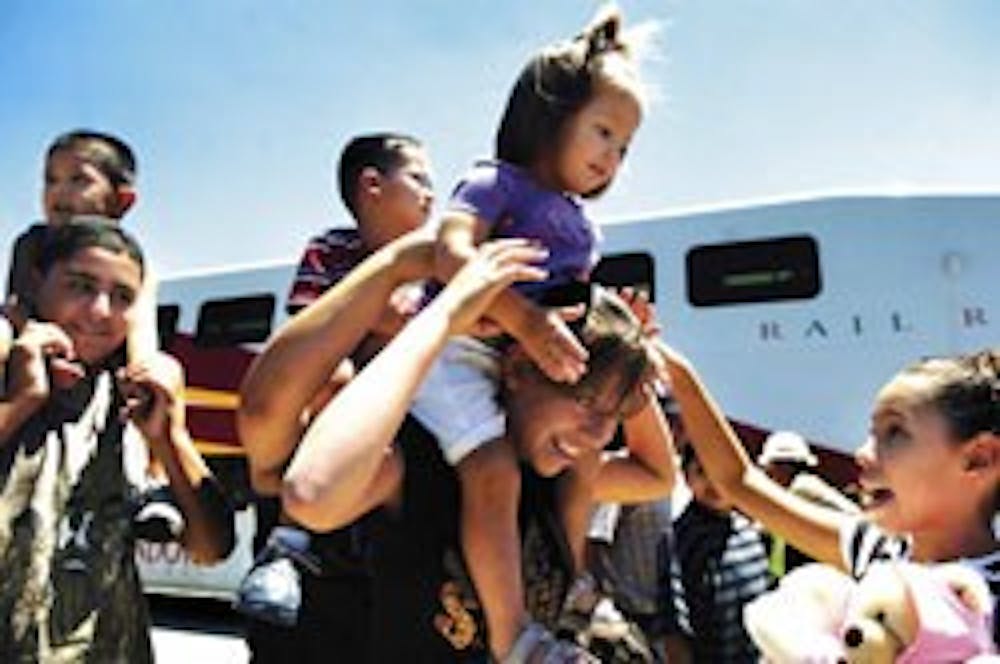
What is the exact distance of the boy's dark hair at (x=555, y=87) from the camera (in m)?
1.90

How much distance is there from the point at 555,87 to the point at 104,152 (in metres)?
1.32

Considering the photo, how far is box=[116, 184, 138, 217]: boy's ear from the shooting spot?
9.03 ft

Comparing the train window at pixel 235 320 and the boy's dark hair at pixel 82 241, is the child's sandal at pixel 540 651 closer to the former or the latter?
the boy's dark hair at pixel 82 241

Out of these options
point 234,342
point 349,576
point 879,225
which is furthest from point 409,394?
point 234,342

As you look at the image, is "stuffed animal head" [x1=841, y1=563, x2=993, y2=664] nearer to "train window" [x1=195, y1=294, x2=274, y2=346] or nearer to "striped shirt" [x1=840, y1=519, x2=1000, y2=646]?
"striped shirt" [x1=840, y1=519, x2=1000, y2=646]

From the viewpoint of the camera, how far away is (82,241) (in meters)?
2.04

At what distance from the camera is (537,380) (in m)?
1.67

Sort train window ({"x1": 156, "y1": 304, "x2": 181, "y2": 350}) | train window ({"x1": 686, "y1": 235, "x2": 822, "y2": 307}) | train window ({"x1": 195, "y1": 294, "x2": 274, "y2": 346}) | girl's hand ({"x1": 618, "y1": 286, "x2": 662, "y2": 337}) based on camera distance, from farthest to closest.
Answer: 1. train window ({"x1": 156, "y1": 304, "x2": 181, "y2": 350})
2. train window ({"x1": 195, "y1": 294, "x2": 274, "y2": 346})
3. train window ({"x1": 686, "y1": 235, "x2": 822, "y2": 307})
4. girl's hand ({"x1": 618, "y1": 286, "x2": 662, "y2": 337})

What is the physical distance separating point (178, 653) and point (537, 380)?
8.10 meters

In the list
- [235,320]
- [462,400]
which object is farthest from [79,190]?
[235,320]

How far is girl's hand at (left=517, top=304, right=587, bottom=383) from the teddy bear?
0.42 meters

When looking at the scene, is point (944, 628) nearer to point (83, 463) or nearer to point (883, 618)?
point (883, 618)

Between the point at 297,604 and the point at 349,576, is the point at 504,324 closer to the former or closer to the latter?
the point at 349,576

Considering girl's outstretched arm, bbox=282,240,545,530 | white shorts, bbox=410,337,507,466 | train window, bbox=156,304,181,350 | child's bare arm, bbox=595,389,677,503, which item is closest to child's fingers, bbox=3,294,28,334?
white shorts, bbox=410,337,507,466
